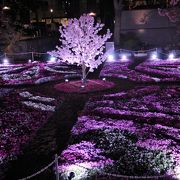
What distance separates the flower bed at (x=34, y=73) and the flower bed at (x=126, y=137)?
25.6 feet

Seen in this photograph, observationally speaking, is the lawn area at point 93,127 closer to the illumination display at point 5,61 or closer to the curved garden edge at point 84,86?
the curved garden edge at point 84,86

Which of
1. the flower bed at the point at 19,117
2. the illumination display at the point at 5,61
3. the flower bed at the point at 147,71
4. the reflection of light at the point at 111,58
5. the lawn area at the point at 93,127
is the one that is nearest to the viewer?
the lawn area at the point at 93,127

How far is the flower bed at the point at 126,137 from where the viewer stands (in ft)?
40.0

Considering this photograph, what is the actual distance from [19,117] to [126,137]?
19.5 feet

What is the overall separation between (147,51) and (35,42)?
48.3 feet

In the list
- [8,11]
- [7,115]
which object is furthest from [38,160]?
[8,11]

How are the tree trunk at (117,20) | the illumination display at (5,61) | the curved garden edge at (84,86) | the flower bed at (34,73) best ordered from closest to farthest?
the curved garden edge at (84,86)
the flower bed at (34,73)
the illumination display at (5,61)
the tree trunk at (117,20)

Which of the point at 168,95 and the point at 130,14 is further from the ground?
the point at 130,14

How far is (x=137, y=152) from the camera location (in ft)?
44.1

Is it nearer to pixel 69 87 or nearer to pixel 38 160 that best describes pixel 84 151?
pixel 38 160

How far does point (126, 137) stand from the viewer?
1491 centimetres

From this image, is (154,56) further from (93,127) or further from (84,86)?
(93,127)

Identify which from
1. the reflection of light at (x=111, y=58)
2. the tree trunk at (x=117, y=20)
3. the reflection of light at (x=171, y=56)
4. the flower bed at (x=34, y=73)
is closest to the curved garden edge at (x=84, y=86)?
the flower bed at (x=34, y=73)

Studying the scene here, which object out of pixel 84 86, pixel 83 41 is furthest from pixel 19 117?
pixel 83 41
